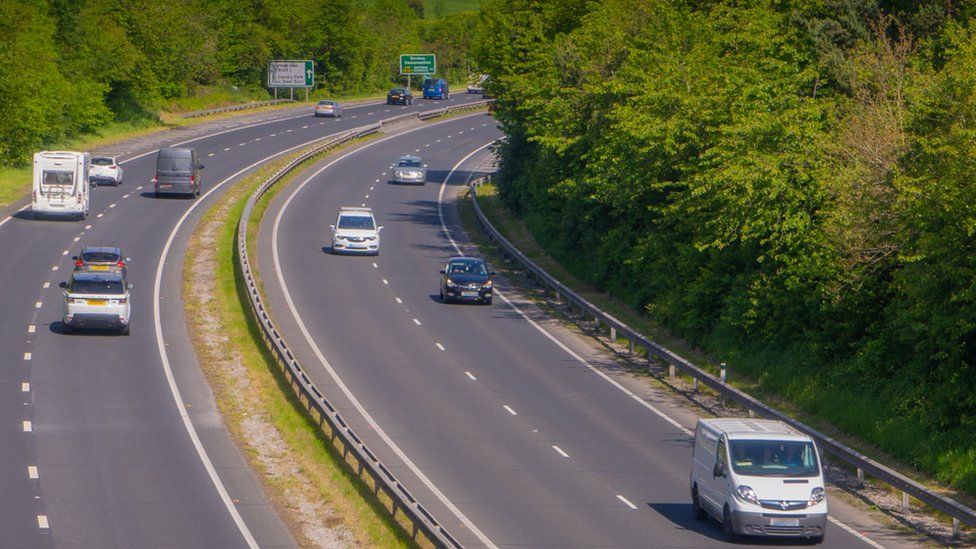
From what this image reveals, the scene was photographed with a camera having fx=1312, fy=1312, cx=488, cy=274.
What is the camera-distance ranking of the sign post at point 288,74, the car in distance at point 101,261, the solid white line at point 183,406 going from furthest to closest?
1. the sign post at point 288,74
2. the car in distance at point 101,261
3. the solid white line at point 183,406

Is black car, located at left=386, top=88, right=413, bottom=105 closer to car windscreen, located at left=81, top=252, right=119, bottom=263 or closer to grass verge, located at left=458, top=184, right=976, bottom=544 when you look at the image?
grass verge, located at left=458, top=184, right=976, bottom=544

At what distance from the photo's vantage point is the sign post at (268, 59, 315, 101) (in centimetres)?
12756

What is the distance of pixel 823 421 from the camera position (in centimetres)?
2991

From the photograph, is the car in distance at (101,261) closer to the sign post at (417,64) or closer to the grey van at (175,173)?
the grey van at (175,173)

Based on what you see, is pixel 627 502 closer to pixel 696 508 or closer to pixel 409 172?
pixel 696 508

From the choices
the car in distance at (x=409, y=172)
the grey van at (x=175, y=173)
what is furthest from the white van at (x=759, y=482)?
the car in distance at (x=409, y=172)

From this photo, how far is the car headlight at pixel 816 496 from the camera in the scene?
20328 mm

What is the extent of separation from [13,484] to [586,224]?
3137 cm

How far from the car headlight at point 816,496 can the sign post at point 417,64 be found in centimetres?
13628

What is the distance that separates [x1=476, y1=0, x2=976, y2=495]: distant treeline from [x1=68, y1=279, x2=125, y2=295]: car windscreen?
54.5 feet

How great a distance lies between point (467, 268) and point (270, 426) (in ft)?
55.7

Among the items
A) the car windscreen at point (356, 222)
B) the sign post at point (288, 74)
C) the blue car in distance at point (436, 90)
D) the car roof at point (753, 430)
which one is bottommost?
the car windscreen at point (356, 222)

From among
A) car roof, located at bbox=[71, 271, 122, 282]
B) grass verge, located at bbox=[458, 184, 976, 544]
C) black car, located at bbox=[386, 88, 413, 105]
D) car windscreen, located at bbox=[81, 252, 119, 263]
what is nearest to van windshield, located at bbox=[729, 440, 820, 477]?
grass verge, located at bbox=[458, 184, 976, 544]

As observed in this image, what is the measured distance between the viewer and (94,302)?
37.3 meters
